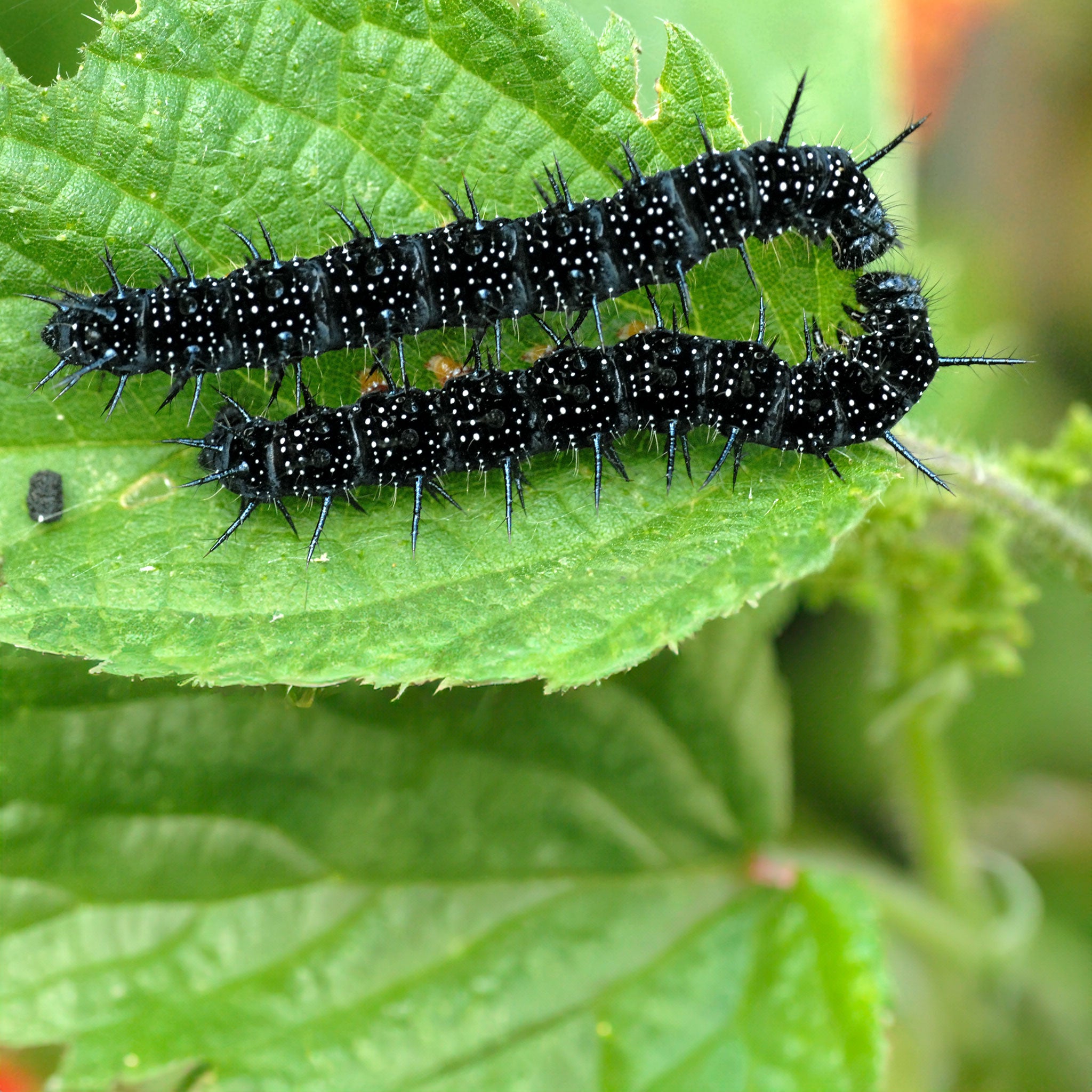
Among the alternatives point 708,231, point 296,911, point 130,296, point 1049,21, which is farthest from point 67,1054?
point 1049,21

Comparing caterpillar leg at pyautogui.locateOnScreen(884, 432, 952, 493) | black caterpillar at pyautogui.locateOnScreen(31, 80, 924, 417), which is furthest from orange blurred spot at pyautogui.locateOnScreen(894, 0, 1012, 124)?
caterpillar leg at pyautogui.locateOnScreen(884, 432, 952, 493)

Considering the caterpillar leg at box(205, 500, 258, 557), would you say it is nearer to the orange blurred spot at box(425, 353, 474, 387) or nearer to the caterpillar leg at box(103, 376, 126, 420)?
the caterpillar leg at box(103, 376, 126, 420)

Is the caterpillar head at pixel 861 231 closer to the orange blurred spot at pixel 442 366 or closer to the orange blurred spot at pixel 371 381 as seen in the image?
the orange blurred spot at pixel 442 366

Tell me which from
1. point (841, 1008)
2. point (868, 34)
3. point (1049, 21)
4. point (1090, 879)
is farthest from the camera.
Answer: point (1049, 21)

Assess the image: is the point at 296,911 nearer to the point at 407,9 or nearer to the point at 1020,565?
the point at 407,9

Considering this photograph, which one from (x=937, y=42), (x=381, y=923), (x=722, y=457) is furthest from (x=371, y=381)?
(x=937, y=42)
